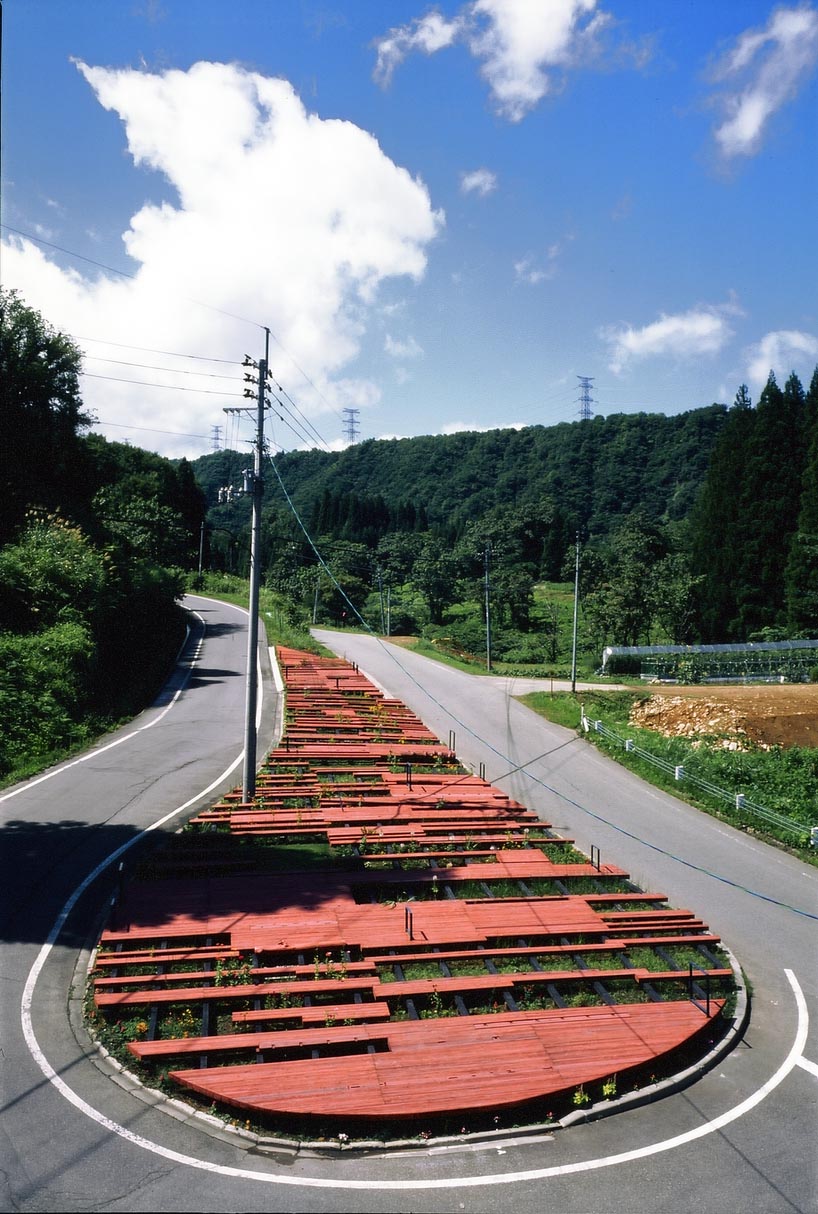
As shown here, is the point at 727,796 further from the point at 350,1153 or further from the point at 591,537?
the point at 591,537

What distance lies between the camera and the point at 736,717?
100.0 ft

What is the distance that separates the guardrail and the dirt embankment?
3.41 m

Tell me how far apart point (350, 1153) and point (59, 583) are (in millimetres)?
27052

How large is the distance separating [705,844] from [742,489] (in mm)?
48126

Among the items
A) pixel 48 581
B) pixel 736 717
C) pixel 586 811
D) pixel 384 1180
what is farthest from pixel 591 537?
pixel 384 1180

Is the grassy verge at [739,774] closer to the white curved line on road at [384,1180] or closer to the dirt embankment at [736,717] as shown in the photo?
the dirt embankment at [736,717]

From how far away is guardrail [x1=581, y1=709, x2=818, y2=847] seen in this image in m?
20.7

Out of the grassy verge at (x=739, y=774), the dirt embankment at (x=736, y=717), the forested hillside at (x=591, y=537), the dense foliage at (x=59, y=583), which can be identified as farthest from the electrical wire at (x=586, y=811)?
the dense foliage at (x=59, y=583)

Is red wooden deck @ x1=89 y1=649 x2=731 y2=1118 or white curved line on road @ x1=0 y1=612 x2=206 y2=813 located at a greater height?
white curved line on road @ x1=0 y1=612 x2=206 y2=813

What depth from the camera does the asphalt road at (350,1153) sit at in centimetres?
761

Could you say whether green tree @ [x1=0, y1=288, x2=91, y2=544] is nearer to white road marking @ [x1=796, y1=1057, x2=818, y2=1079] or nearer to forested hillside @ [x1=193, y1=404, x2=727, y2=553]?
white road marking @ [x1=796, y1=1057, x2=818, y2=1079]

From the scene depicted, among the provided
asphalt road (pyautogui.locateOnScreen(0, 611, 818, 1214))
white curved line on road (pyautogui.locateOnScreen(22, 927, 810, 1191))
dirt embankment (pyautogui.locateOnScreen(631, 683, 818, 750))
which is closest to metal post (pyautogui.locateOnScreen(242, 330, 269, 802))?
asphalt road (pyautogui.locateOnScreen(0, 611, 818, 1214))

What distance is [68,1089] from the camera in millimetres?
8781

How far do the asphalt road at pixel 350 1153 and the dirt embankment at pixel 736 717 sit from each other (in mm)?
9516
